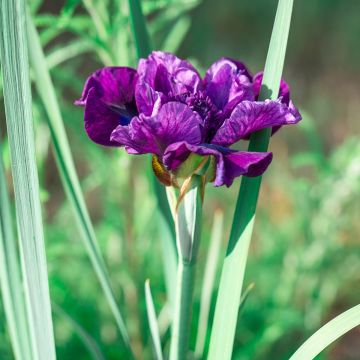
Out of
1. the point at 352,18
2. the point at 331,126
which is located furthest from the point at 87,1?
the point at 352,18

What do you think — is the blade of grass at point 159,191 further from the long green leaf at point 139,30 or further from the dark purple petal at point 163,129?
the dark purple petal at point 163,129

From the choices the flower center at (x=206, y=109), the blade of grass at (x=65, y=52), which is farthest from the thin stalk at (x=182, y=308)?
the blade of grass at (x=65, y=52)

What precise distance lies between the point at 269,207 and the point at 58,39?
103 centimetres

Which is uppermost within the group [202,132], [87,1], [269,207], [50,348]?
[87,1]

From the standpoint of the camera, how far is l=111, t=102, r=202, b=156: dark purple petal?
0.37 metres

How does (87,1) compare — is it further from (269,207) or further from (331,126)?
(331,126)

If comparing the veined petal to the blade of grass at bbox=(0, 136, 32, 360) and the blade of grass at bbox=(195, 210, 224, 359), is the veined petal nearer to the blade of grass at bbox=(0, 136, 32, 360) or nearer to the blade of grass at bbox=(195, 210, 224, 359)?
the blade of grass at bbox=(0, 136, 32, 360)

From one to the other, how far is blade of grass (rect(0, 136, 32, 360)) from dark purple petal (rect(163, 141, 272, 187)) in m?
0.13

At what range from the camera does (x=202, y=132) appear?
40 centimetres

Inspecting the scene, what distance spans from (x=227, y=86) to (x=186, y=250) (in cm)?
12

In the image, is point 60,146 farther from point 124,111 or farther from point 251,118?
point 251,118

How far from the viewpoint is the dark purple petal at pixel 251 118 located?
379mm

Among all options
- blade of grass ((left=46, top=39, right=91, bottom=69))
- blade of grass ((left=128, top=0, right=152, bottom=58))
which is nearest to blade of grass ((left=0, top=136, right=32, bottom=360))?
blade of grass ((left=128, top=0, right=152, bottom=58))

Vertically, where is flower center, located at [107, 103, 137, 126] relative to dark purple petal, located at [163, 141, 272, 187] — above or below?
above
